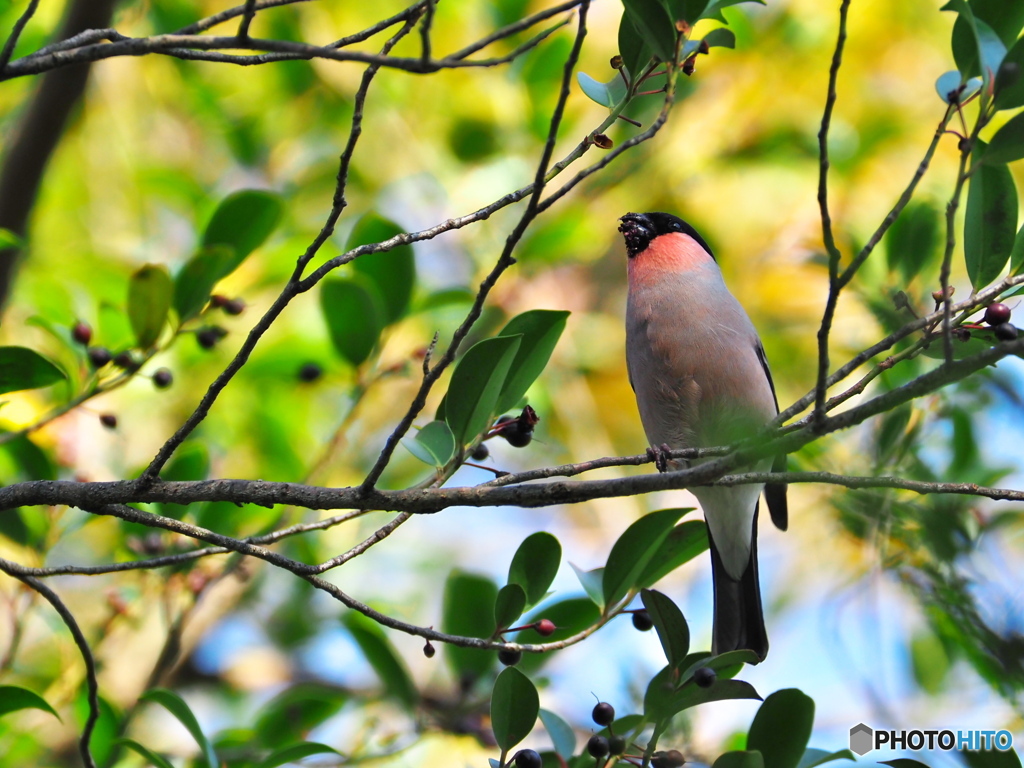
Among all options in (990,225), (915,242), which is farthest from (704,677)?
(915,242)

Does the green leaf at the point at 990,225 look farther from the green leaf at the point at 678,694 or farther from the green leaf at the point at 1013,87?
the green leaf at the point at 678,694

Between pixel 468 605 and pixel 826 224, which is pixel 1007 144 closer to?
pixel 826 224

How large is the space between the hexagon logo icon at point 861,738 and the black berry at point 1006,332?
1280 millimetres

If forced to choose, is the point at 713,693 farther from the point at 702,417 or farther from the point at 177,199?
the point at 177,199

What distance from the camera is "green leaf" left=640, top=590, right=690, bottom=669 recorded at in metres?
2.18

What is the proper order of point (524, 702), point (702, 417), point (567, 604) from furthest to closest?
point (702, 417) < point (567, 604) < point (524, 702)

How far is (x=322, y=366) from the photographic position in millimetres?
3574

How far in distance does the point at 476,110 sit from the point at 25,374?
9.61 feet

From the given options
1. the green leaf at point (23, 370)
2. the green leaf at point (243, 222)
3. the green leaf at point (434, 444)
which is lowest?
the green leaf at point (434, 444)

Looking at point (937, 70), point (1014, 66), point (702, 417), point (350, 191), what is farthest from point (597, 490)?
point (937, 70)

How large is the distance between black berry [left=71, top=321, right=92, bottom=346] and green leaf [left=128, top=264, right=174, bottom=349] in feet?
0.69

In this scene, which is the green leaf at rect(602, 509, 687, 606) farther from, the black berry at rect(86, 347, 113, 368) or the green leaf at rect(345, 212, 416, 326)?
the black berry at rect(86, 347, 113, 368)

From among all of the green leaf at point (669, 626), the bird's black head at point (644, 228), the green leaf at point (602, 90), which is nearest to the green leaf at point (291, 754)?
the green leaf at point (669, 626)

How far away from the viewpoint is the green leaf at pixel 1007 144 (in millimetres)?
1810
